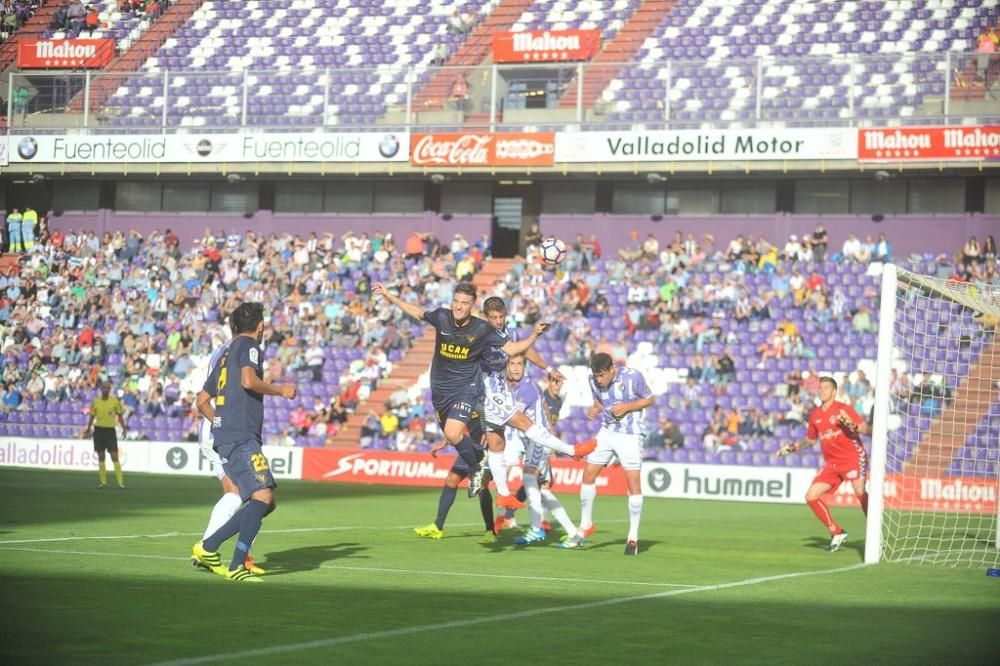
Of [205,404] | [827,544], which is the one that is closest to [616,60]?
[827,544]

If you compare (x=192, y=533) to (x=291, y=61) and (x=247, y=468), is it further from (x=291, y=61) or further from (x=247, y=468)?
(x=291, y=61)

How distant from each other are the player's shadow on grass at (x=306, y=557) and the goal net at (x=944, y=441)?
572cm

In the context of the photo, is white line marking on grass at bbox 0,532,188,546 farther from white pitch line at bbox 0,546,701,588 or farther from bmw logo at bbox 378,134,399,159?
bmw logo at bbox 378,134,399,159

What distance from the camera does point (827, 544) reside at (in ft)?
59.1

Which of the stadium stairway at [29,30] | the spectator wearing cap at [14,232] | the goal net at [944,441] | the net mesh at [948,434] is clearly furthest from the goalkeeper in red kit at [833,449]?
the stadium stairway at [29,30]

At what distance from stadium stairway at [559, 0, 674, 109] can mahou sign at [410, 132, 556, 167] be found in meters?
1.37

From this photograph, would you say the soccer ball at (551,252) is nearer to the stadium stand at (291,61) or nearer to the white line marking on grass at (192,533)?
the white line marking on grass at (192,533)

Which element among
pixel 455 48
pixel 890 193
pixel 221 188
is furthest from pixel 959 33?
pixel 221 188

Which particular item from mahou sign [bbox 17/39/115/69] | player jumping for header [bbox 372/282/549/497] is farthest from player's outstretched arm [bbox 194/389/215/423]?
mahou sign [bbox 17/39/115/69]

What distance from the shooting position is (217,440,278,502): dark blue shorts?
1122cm

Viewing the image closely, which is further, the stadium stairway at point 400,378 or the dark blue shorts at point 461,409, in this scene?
the stadium stairway at point 400,378

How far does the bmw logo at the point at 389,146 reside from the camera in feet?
128

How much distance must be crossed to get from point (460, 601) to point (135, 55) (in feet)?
127

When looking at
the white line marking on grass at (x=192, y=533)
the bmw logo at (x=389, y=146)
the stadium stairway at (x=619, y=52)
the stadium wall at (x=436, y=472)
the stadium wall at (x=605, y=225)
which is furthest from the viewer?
the bmw logo at (x=389, y=146)
